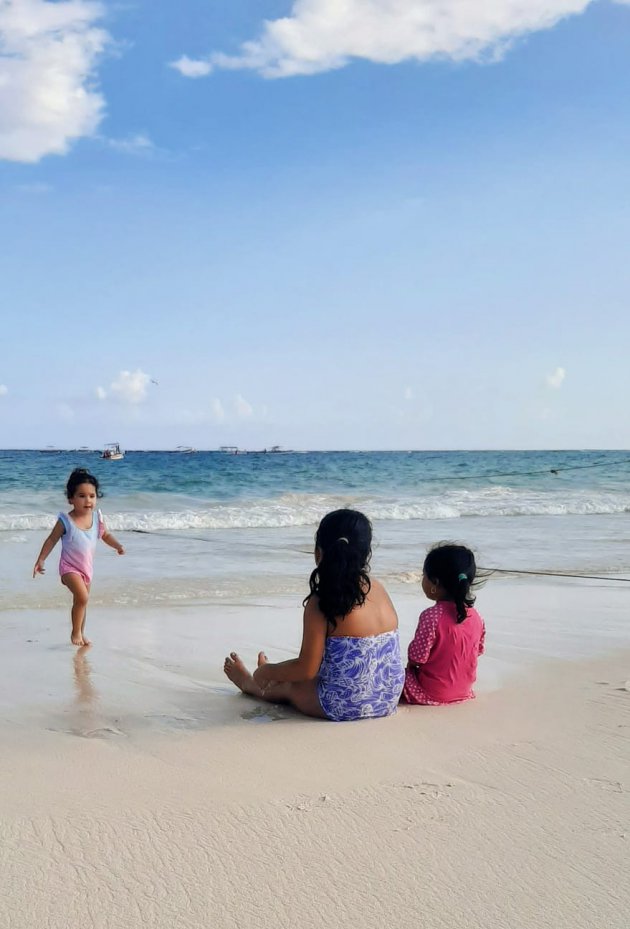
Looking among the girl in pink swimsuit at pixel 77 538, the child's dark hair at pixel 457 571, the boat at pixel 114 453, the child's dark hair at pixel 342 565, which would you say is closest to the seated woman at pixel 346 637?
the child's dark hair at pixel 342 565

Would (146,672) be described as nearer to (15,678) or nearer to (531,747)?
(15,678)

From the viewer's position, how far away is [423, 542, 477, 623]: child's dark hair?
160 inches

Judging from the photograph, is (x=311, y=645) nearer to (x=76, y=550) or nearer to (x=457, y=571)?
(x=457, y=571)

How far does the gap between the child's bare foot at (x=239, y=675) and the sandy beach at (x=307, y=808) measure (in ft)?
0.24

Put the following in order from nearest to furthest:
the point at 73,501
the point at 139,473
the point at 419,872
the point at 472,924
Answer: the point at 472,924 → the point at 419,872 → the point at 73,501 → the point at 139,473

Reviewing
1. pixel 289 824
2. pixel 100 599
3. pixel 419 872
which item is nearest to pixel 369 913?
pixel 419 872

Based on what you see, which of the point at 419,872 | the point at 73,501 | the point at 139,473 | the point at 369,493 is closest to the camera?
the point at 419,872

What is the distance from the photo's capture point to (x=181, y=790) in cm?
287

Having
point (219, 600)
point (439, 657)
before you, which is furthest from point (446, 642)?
point (219, 600)

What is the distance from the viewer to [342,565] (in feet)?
12.1

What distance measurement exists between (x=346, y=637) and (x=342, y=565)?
0.38 metres

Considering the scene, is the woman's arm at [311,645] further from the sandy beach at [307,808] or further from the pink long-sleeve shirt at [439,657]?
the pink long-sleeve shirt at [439,657]

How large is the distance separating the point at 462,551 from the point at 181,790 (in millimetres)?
1842

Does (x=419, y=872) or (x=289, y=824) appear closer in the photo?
(x=419, y=872)
